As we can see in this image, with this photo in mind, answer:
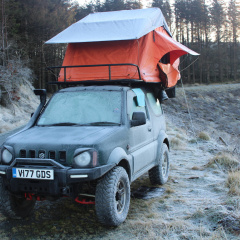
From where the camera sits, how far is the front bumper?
4.18 m

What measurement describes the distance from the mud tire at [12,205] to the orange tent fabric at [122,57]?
2.64m

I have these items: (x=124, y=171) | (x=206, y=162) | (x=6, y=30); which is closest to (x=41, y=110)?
(x=124, y=171)

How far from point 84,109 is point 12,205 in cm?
188

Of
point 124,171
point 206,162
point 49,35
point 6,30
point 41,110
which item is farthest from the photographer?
point 49,35

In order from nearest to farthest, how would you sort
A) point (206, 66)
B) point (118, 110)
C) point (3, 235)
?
point (3, 235)
point (118, 110)
point (206, 66)

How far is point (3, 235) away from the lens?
4477mm

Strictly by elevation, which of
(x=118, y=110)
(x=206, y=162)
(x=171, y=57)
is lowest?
(x=206, y=162)

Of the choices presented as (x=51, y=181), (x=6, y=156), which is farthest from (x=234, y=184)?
(x=6, y=156)

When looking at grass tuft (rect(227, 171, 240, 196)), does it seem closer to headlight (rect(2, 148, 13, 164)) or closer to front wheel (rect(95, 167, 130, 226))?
front wheel (rect(95, 167, 130, 226))

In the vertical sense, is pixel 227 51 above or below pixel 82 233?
above

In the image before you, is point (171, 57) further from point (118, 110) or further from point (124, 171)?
point (124, 171)

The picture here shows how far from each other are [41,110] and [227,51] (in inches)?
2202

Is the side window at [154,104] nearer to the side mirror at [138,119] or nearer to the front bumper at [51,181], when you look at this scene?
the side mirror at [138,119]

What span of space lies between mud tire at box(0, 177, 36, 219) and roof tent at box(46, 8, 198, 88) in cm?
263
